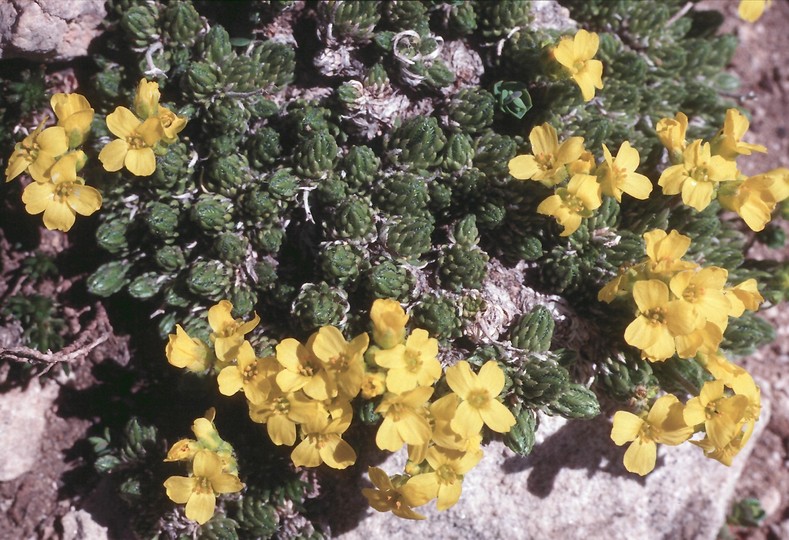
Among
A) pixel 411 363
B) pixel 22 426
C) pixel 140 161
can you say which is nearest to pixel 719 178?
pixel 411 363

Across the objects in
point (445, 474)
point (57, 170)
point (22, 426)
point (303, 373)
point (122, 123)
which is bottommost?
point (22, 426)

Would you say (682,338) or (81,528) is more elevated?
(682,338)

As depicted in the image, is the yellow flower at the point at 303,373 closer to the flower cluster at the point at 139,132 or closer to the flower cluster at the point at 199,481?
the flower cluster at the point at 199,481

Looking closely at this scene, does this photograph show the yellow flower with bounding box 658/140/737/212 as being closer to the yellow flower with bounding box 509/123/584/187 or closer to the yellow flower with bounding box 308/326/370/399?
the yellow flower with bounding box 509/123/584/187

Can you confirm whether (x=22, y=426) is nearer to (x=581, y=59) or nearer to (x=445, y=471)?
(x=445, y=471)

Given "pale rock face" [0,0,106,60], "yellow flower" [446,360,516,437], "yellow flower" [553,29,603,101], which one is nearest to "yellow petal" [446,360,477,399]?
"yellow flower" [446,360,516,437]

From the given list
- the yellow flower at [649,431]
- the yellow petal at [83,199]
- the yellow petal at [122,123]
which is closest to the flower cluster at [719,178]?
the yellow flower at [649,431]

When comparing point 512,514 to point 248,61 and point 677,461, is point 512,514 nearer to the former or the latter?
point 677,461
